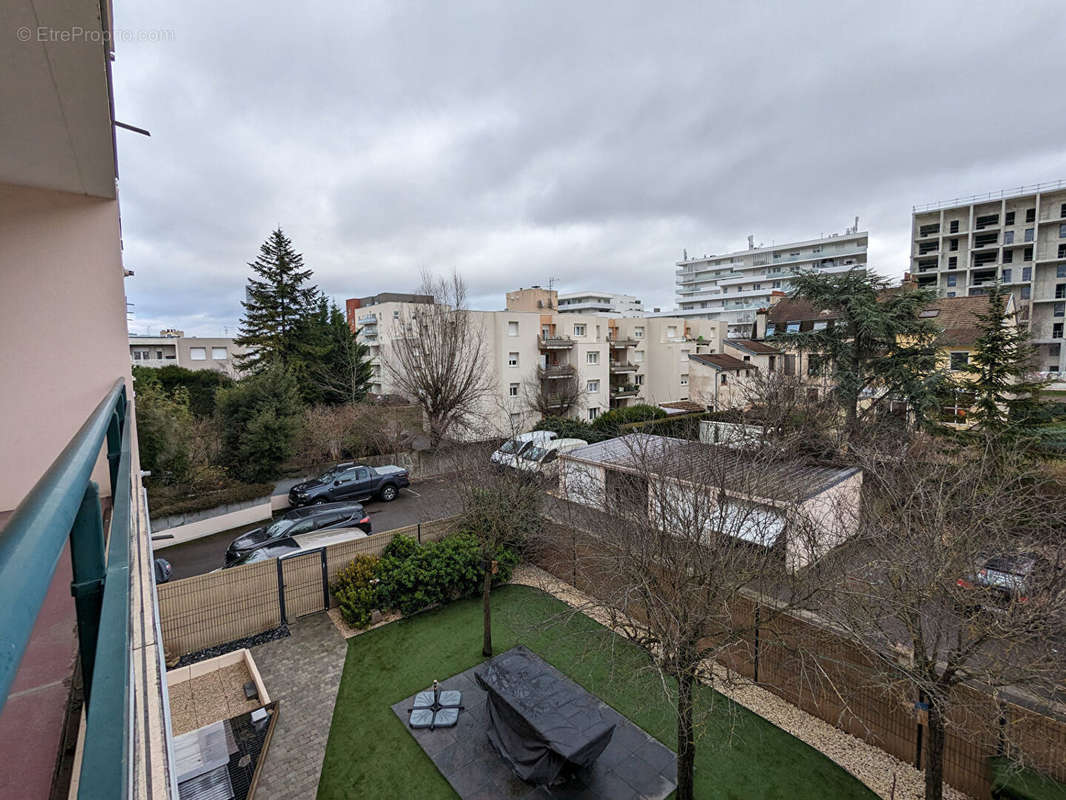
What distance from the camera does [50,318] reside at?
13.5ft

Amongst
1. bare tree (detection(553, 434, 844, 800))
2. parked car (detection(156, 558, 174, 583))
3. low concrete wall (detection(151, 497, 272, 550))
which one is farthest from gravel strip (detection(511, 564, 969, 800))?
low concrete wall (detection(151, 497, 272, 550))

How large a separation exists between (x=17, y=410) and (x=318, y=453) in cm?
1738

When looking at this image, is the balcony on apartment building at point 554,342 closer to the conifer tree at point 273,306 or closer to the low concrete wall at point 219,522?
the conifer tree at point 273,306

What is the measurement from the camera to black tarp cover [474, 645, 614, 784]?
22.0ft

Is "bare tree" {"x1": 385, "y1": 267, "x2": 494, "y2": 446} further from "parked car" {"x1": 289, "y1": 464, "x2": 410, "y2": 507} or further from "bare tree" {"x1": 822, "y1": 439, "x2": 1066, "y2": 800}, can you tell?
"bare tree" {"x1": 822, "y1": 439, "x2": 1066, "y2": 800}

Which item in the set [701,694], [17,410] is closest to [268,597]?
[17,410]

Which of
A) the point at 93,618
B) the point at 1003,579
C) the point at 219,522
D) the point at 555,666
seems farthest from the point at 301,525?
the point at 1003,579

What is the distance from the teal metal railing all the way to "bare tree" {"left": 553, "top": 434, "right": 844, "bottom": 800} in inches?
246

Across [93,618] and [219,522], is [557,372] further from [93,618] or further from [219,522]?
[93,618]

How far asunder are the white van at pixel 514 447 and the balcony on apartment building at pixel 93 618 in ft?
36.7

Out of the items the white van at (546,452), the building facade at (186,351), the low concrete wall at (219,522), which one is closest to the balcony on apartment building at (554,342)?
the white van at (546,452)

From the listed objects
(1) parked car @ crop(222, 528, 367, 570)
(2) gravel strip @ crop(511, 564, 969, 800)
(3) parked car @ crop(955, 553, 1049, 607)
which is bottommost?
(2) gravel strip @ crop(511, 564, 969, 800)

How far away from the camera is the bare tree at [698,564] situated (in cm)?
677

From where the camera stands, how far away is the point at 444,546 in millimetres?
→ 11805
